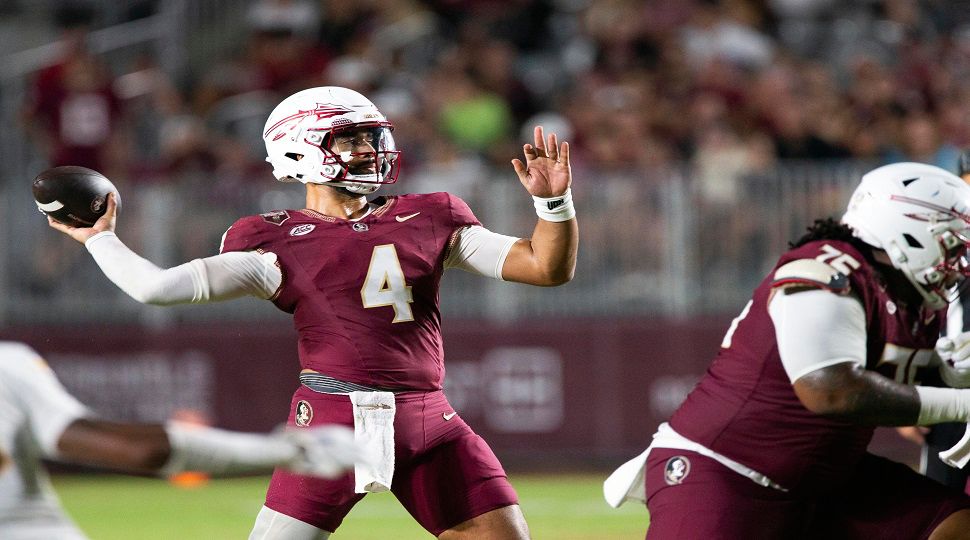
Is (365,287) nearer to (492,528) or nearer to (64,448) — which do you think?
(492,528)

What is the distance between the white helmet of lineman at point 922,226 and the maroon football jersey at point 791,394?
0.10 metres

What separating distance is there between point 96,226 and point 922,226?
9.56 feet

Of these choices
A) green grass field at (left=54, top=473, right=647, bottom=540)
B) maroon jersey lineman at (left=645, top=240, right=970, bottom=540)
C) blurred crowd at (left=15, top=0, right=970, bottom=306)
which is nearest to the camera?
maroon jersey lineman at (left=645, top=240, right=970, bottom=540)

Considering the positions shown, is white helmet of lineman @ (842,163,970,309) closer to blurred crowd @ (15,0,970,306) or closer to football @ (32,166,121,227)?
football @ (32,166,121,227)

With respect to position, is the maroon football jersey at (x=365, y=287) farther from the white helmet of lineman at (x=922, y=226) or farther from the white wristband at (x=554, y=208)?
the white helmet of lineman at (x=922, y=226)

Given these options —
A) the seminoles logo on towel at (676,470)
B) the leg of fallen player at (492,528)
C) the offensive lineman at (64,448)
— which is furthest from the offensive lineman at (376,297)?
the offensive lineman at (64,448)

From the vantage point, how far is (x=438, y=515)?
18.0 feet

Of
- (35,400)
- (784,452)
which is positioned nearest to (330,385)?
(784,452)

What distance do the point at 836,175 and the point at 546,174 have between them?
24.3 ft

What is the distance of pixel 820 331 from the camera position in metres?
4.75

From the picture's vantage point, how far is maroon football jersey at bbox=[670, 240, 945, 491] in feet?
16.3

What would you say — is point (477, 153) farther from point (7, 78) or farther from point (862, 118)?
point (7, 78)

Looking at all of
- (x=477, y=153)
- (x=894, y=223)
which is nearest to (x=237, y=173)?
(x=477, y=153)

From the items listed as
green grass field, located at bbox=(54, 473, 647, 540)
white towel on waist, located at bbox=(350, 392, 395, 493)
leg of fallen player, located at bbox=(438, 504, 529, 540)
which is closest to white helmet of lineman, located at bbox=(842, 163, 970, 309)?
leg of fallen player, located at bbox=(438, 504, 529, 540)
